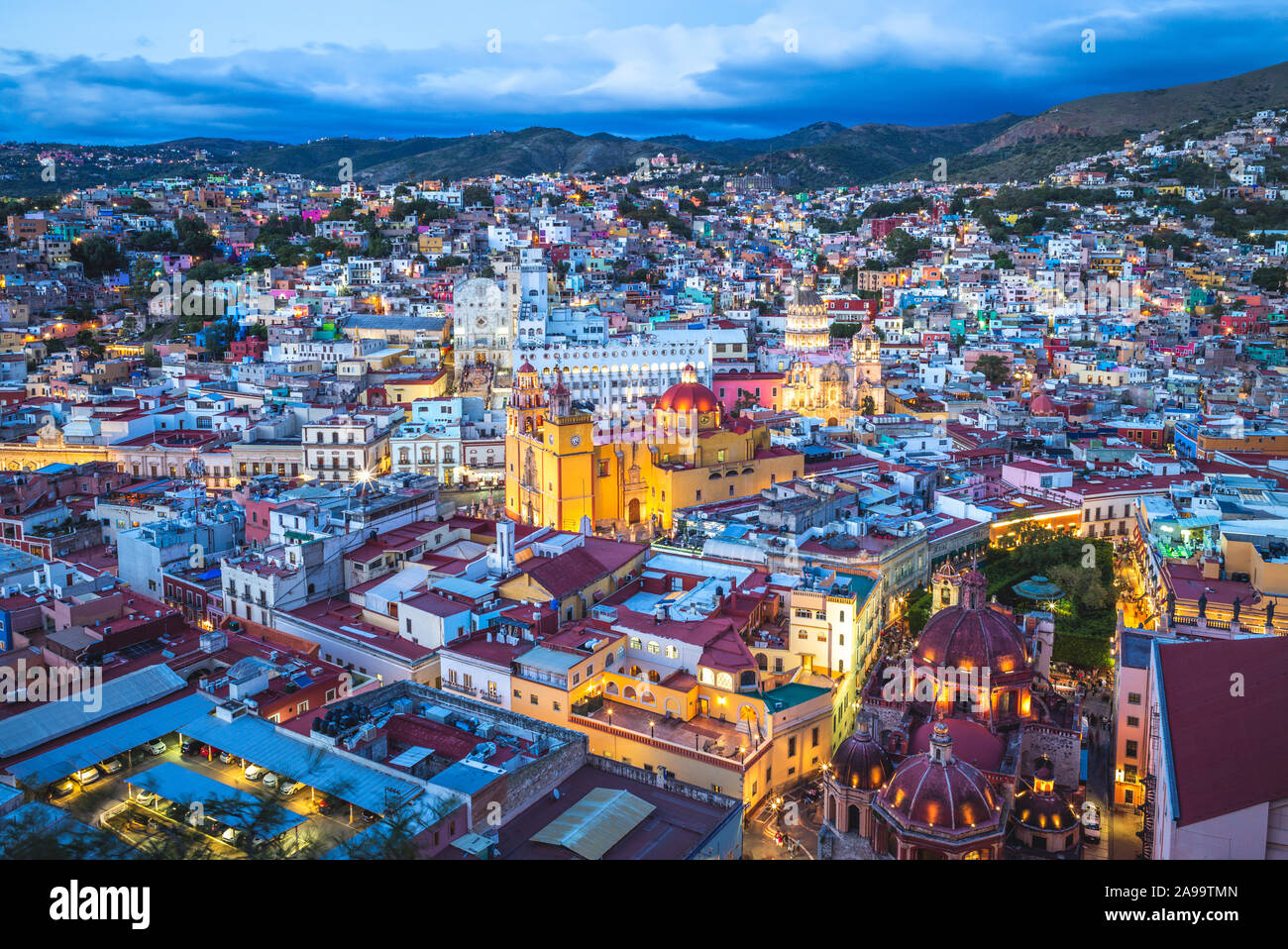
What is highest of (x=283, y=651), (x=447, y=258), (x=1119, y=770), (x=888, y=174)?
(x=888, y=174)

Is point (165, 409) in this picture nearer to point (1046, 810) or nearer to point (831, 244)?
point (1046, 810)

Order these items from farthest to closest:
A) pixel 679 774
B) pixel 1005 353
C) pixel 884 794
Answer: pixel 1005 353 → pixel 679 774 → pixel 884 794

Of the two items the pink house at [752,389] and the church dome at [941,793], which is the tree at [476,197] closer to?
the pink house at [752,389]

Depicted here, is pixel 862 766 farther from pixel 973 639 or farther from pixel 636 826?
pixel 636 826

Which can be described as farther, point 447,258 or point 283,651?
point 447,258

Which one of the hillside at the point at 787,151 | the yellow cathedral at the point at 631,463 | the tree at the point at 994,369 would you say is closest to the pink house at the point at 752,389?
the tree at the point at 994,369

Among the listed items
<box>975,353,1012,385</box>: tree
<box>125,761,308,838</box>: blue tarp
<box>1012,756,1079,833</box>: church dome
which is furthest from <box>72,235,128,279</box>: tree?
<box>1012,756,1079,833</box>: church dome

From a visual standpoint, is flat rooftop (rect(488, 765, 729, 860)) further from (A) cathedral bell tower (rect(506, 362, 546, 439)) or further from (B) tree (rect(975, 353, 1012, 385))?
(B) tree (rect(975, 353, 1012, 385))
